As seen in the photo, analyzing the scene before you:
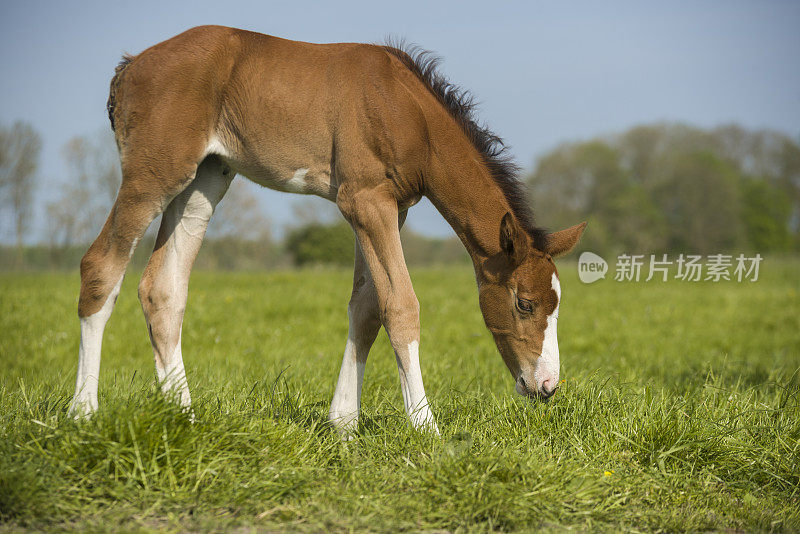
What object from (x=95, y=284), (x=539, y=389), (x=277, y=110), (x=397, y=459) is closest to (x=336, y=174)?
(x=277, y=110)

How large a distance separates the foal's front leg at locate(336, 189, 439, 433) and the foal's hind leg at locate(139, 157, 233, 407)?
95 centimetres

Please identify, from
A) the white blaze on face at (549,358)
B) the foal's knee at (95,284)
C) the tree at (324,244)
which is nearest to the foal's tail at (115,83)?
the foal's knee at (95,284)

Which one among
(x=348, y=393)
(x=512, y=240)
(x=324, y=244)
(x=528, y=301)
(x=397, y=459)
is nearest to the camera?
(x=397, y=459)

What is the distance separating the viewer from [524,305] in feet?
11.5

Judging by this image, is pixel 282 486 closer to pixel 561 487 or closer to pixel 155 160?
pixel 561 487

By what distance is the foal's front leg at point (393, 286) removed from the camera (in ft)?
10.8

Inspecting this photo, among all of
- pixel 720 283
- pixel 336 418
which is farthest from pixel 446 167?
pixel 720 283

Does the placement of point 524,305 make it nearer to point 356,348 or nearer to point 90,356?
point 356,348

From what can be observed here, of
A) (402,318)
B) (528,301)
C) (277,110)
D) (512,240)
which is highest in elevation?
(277,110)

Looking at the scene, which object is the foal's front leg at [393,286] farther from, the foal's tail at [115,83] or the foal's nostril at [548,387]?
the foal's tail at [115,83]

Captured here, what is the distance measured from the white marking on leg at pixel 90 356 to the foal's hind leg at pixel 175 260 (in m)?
0.36

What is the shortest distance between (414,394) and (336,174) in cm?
124

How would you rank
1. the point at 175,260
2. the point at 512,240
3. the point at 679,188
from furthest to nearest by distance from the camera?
the point at 679,188 < the point at 175,260 < the point at 512,240

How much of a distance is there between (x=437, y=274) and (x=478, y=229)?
1361cm
